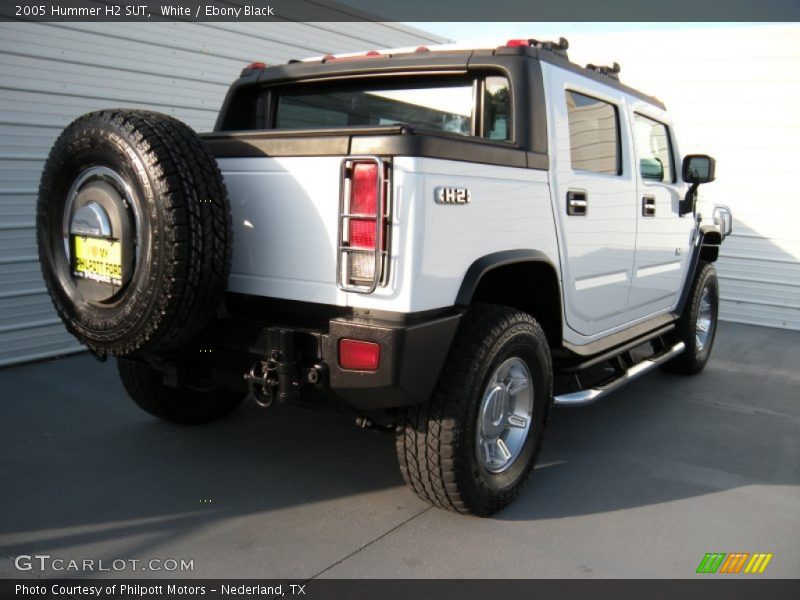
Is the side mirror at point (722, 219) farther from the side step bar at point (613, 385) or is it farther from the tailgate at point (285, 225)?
the tailgate at point (285, 225)

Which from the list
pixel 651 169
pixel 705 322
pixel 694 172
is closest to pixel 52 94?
pixel 651 169

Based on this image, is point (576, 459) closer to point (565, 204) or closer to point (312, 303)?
point (565, 204)

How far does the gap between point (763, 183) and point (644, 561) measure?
22.1 ft

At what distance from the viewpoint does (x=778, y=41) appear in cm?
788

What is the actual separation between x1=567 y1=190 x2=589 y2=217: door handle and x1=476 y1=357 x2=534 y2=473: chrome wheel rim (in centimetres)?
81

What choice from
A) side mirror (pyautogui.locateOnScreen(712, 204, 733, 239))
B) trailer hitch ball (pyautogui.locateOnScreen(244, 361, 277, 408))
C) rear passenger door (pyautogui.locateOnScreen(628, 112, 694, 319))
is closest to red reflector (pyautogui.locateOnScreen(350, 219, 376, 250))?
trailer hitch ball (pyautogui.locateOnScreen(244, 361, 277, 408))

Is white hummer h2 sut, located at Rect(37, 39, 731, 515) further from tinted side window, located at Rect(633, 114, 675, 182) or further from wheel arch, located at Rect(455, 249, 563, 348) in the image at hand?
tinted side window, located at Rect(633, 114, 675, 182)

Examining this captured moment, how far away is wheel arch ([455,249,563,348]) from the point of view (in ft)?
10.5

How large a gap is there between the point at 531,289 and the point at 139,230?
5.95ft

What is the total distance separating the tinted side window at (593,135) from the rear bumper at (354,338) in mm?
1354

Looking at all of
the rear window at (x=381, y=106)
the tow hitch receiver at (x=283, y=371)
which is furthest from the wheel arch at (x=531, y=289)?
the tow hitch receiver at (x=283, y=371)

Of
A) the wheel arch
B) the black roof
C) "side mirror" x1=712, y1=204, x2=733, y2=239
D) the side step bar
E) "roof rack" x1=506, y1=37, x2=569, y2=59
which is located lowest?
the side step bar

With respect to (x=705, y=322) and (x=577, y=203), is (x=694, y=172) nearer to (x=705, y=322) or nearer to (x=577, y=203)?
(x=705, y=322)

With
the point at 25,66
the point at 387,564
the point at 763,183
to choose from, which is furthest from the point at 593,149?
the point at 763,183
